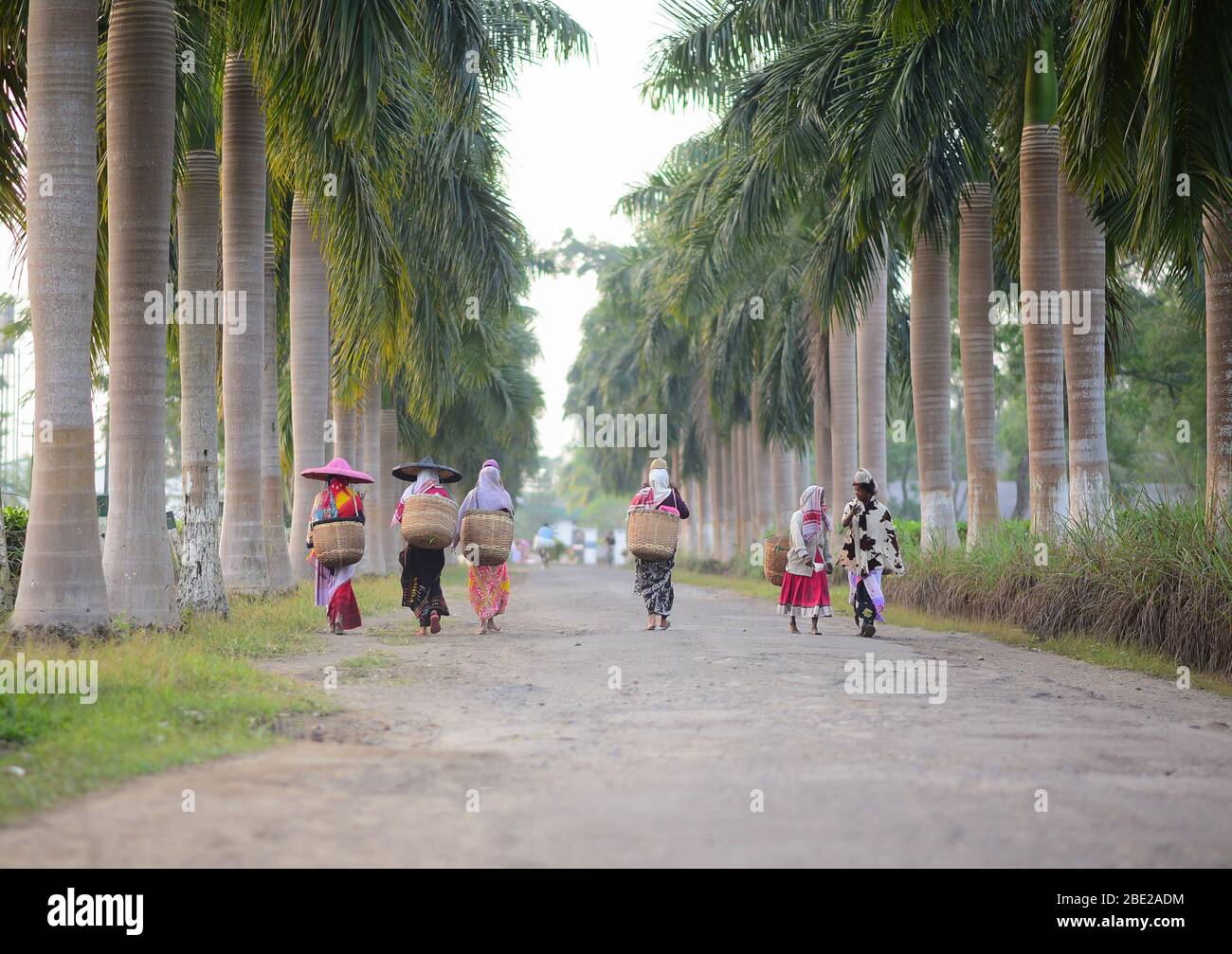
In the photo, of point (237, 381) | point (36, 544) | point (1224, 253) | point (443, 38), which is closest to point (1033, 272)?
point (1224, 253)

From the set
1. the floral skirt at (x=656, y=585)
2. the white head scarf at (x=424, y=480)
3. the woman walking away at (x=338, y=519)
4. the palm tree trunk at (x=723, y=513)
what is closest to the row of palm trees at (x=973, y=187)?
the floral skirt at (x=656, y=585)

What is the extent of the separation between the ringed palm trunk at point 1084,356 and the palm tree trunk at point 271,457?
10.5 m

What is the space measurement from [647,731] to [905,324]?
69.9ft

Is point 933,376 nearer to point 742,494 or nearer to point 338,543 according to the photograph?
point 338,543

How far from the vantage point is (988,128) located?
61.2 feet

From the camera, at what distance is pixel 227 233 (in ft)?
52.8

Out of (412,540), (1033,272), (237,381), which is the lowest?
(412,540)

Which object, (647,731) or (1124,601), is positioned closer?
(647,731)

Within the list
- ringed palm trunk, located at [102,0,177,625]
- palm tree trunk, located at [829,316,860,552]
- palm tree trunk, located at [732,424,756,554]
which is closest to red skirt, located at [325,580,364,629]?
ringed palm trunk, located at [102,0,177,625]

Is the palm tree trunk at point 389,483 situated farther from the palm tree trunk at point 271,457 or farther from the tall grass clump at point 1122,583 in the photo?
the tall grass clump at point 1122,583

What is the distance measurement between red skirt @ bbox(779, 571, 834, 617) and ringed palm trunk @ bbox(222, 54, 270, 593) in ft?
21.7

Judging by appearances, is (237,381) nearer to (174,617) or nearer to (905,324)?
(174,617)

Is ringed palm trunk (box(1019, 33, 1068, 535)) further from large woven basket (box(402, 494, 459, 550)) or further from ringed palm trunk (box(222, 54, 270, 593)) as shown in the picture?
ringed palm trunk (box(222, 54, 270, 593))
